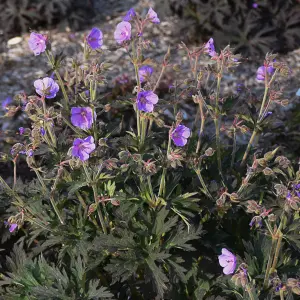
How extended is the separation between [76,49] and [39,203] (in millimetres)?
3229

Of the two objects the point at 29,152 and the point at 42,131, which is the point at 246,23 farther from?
the point at 29,152

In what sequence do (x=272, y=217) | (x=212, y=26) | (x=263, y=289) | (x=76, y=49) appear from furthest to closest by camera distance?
(x=76, y=49), (x=212, y=26), (x=263, y=289), (x=272, y=217)

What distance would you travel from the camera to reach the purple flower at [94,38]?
2342 mm

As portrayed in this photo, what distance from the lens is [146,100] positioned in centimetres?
223

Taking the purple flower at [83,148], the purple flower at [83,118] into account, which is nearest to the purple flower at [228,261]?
the purple flower at [83,148]

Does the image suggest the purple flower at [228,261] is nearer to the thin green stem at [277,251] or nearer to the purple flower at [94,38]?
the thin green stem at [277,251]

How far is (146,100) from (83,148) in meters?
0.34

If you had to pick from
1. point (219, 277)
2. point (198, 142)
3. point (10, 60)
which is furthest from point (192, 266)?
point (10, 60)

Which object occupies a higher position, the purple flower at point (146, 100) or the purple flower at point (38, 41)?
the purple flower at point (38, 41)

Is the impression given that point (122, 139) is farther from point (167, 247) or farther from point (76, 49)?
point (76, 49)

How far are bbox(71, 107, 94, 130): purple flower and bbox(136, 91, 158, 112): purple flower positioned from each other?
215mm

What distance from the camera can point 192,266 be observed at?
2521mm

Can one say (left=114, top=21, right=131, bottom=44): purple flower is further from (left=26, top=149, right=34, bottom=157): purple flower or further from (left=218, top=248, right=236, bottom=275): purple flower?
(left=218, top=248, right=236, bottom=275): purple flower

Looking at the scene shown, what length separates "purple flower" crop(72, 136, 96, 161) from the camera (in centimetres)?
209
